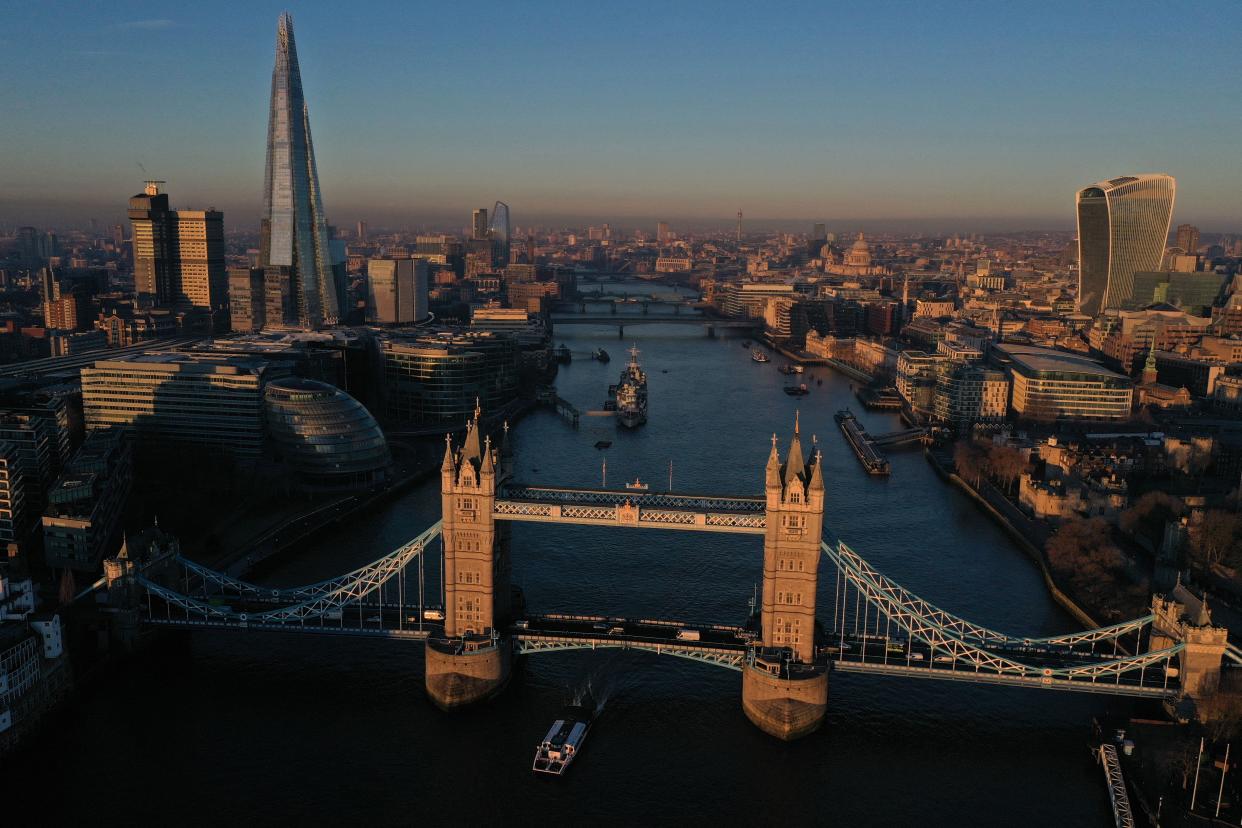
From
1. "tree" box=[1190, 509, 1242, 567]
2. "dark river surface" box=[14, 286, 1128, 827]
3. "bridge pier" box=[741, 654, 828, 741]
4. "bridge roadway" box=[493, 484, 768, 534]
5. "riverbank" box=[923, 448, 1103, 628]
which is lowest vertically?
"dark river surface" box=[14, 286, 1128, 827]

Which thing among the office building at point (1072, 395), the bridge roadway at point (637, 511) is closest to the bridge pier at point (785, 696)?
the bridge roadway at point (637, 511)

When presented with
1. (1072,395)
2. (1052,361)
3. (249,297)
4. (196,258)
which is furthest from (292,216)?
(1072,395)

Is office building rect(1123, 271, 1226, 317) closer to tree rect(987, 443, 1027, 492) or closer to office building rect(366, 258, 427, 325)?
tree rect(987, 443, 1027, 492)

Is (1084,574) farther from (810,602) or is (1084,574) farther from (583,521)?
(583,521)

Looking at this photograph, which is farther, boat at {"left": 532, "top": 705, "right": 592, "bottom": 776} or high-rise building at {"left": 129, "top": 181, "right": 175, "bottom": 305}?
high-rise building at {"left": 129, "top": 181, "right": 175, "bottom": 305}

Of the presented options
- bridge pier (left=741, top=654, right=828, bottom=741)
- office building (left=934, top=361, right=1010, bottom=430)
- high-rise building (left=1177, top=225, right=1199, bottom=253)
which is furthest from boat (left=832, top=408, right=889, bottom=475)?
high-rise building (left=1177, top=225, right=1199, bottom=253)

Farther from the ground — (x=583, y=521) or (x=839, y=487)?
(x=583, y=521)

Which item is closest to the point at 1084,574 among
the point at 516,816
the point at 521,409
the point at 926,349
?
Result: the point at 516,816
